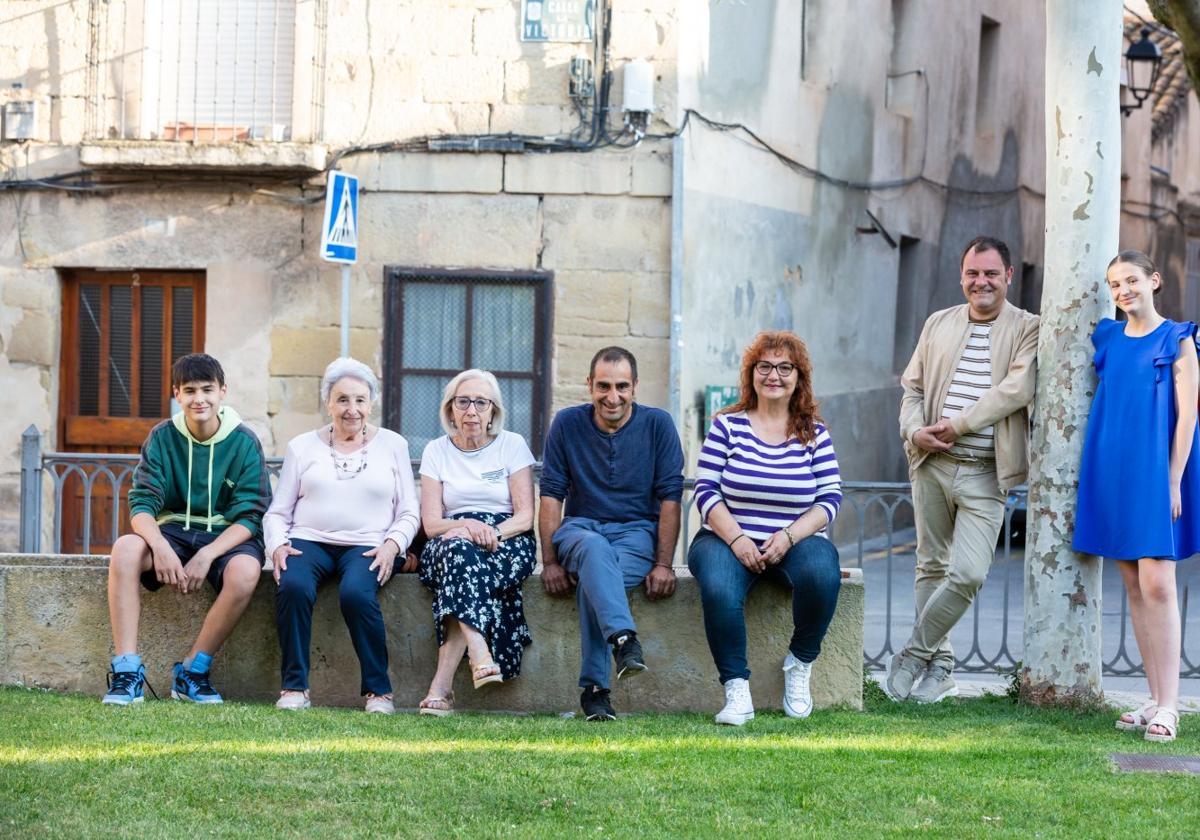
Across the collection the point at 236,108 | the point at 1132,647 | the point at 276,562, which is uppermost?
the point at 236,108

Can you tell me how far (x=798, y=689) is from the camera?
258 inches

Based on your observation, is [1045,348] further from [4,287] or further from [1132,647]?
[4,287]

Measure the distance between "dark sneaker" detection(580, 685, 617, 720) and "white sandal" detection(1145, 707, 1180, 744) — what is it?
6.30 feet

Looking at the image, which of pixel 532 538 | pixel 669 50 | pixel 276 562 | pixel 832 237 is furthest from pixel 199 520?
pixel 832 237

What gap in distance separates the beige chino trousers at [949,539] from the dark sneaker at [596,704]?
4.83 feet

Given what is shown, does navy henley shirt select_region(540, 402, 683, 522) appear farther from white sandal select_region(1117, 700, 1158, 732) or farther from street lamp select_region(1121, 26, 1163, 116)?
street lamp select_region(1121, 26, 1163, 116)

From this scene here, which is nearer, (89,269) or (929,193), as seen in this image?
(89,269)

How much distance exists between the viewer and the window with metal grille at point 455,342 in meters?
12.6

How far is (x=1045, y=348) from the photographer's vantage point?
22.5 feet

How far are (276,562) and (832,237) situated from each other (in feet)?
30.0

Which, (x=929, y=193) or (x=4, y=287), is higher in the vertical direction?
(x=929, y=193)

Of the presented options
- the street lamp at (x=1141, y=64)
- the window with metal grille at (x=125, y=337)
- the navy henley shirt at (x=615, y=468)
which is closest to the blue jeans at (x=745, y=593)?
the navy henley shirt at (x=615, y=468)

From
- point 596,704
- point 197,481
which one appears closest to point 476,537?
point 596,704

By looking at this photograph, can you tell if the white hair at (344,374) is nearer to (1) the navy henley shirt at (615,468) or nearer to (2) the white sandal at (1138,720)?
(1) the navy henley shirt at (615,468)
